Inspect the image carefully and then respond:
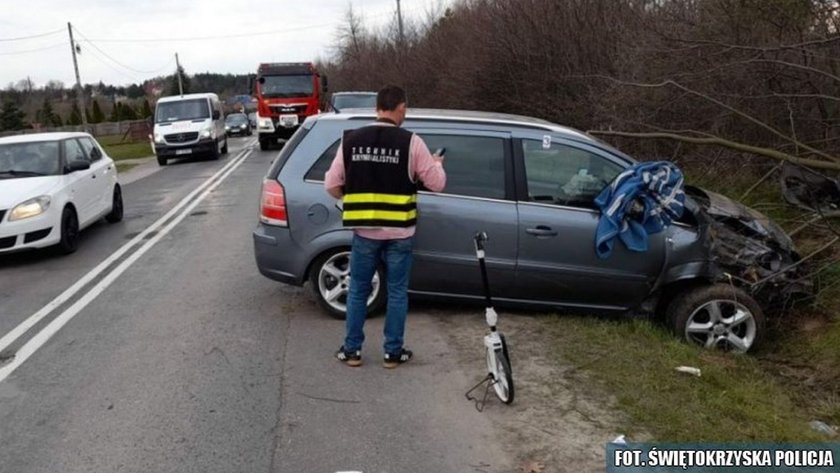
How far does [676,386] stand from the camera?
4746mm

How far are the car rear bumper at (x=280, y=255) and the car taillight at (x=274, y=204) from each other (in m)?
0.06

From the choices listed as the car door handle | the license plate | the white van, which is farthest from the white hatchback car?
the license plate

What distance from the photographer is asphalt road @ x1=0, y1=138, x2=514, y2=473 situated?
396 cm

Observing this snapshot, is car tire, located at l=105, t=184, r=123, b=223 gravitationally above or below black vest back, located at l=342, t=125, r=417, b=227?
below

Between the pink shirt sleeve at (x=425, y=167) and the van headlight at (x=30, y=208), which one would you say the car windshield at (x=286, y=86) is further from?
the pink shirt sleeve at (x=425, y=167)

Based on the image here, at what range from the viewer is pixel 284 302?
682 centimetres

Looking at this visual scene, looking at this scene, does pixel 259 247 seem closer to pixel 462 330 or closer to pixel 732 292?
pixel 462 330

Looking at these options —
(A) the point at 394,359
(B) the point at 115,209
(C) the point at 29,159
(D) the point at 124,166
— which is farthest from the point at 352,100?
(A) the point at 394,359

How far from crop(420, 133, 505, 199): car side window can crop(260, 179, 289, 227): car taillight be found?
4.38 ft

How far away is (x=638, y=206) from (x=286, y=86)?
23.6 m

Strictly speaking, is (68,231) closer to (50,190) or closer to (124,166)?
(50,190)

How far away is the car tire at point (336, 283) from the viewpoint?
6.16m

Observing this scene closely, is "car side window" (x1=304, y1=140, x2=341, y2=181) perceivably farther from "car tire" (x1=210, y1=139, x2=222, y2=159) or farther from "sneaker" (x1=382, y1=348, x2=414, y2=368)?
"car tire" (x1=210, y1=139, x2=222, y2=159)

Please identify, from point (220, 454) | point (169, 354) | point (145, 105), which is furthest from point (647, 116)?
point (145, 105)
